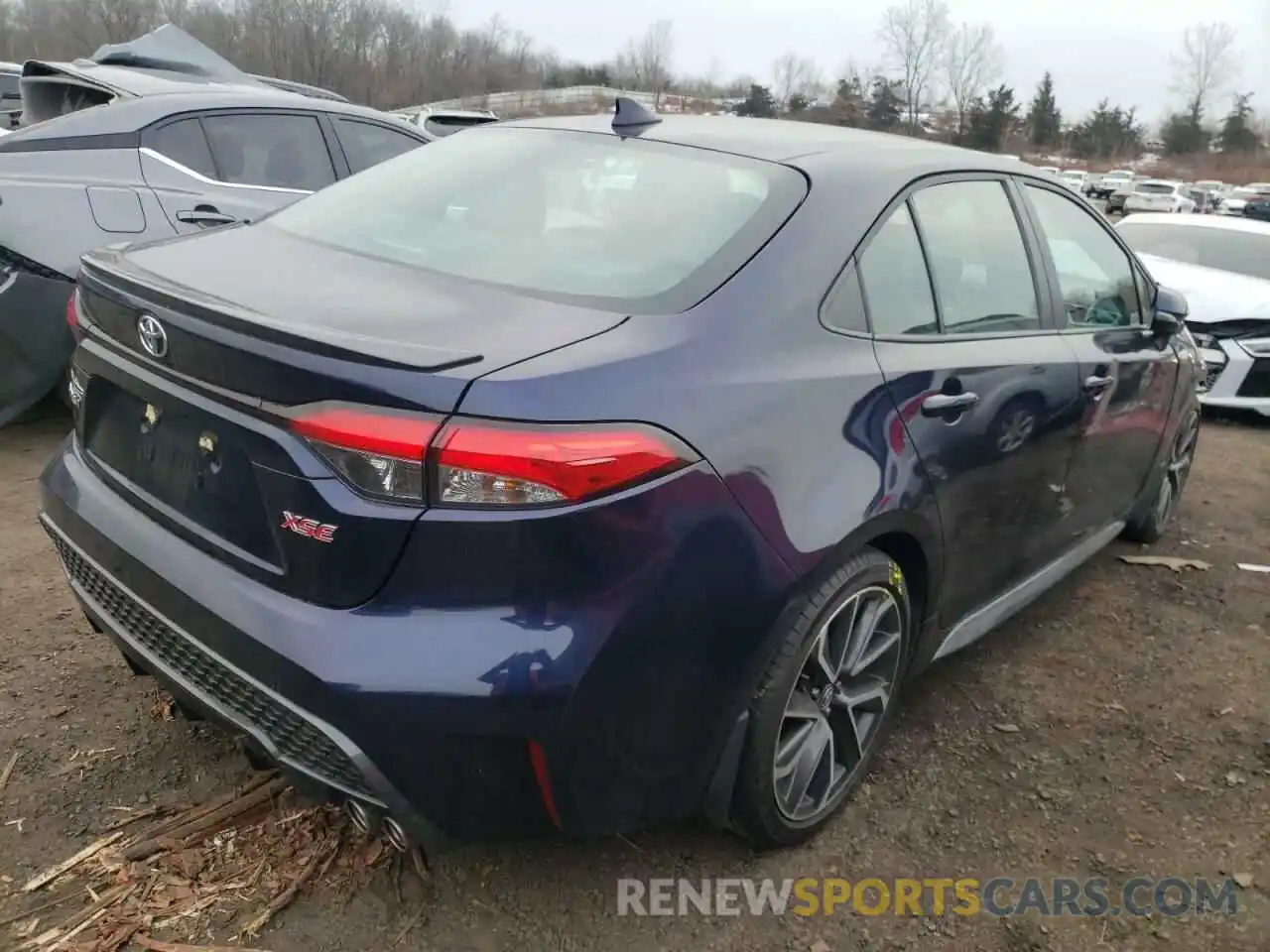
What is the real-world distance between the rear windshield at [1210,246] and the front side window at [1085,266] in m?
5.10

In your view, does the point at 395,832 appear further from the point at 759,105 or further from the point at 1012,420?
the point at 759,105

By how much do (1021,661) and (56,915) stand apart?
283 centimetres

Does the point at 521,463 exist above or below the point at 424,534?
above

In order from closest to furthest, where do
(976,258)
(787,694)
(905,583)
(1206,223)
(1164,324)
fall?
(787,694) < (905,583) < (976,258) < (1164,324) < (1206,223)

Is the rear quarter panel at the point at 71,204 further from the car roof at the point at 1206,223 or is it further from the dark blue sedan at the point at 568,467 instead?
the car roof at the point at 1206,223

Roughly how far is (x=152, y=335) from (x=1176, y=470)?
167 inches

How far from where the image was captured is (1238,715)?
3217 mm

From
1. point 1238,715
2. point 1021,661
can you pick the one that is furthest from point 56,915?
point 1238,715

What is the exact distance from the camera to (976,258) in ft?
9.43

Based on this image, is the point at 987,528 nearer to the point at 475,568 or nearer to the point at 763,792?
the point at 763,792

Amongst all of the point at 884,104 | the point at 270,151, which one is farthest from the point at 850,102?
the point at 270,151

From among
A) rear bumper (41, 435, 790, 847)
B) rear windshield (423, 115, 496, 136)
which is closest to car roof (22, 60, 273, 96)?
rear windshield (423, 115, 496, 136)

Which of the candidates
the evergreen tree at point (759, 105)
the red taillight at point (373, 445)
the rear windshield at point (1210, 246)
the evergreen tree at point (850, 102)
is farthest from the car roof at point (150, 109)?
the evergreen tree at point (850, 102)

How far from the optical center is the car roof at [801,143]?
258cm
